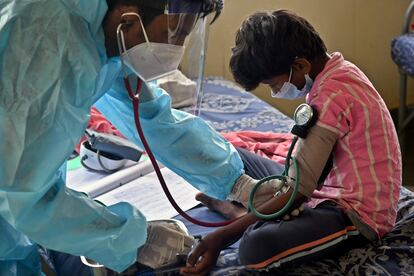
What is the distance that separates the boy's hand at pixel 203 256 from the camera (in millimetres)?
1245

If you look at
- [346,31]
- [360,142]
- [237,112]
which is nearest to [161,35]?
[360,142]

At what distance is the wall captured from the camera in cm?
293

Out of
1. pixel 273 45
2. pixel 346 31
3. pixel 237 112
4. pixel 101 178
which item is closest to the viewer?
pixel 273 45

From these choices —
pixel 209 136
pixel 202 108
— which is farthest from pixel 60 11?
pixel 202 108

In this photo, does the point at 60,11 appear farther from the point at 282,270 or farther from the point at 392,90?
the point at 392,90

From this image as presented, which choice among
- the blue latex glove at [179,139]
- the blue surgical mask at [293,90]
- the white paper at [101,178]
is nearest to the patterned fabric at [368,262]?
the blue latex glove at [179,139]

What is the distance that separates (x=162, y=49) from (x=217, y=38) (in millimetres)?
1865

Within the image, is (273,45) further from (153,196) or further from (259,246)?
(153,196)

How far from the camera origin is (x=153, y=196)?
5.52ft

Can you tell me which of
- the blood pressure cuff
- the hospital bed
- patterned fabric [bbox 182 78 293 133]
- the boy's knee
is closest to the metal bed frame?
patterned fabric [bbox 182 78 293 133]

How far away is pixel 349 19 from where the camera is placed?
314cm

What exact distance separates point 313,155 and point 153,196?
24.2 inches

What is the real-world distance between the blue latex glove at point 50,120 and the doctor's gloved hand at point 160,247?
144 mm

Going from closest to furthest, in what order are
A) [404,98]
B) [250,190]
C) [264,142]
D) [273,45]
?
[273,45], [250,190], [264,142], [404,98]
